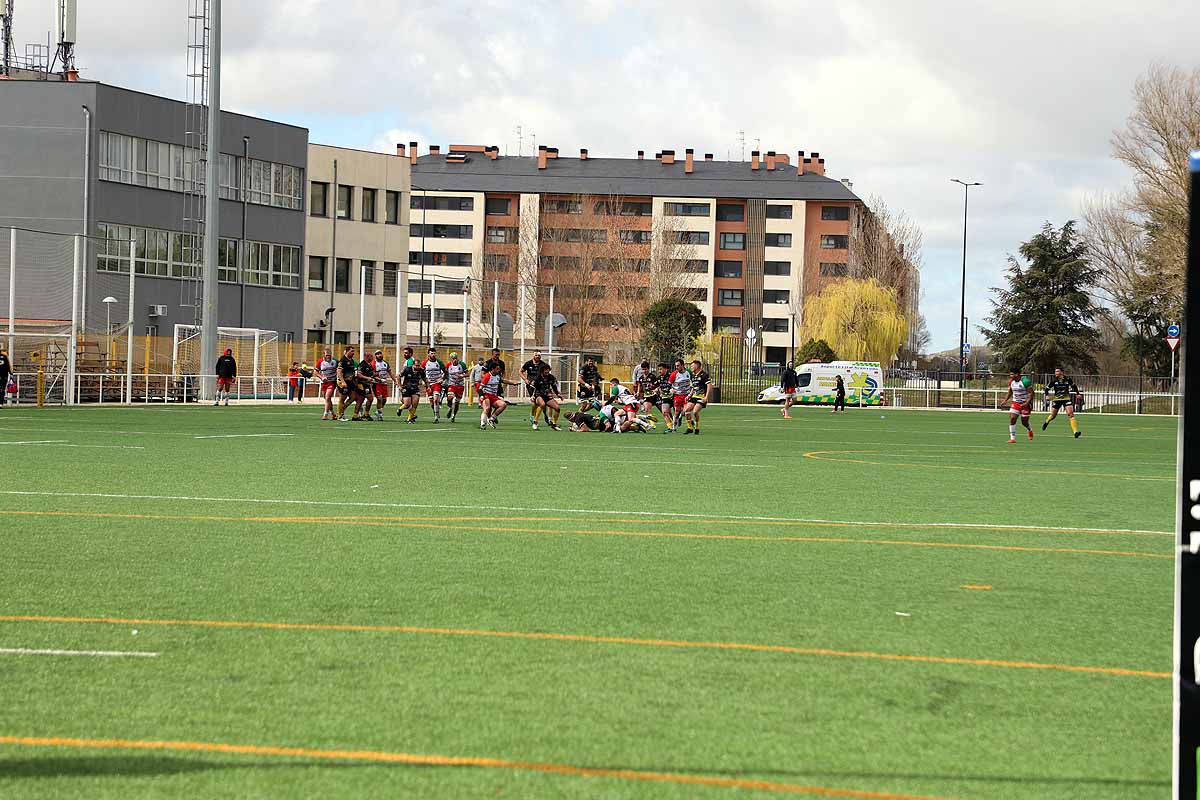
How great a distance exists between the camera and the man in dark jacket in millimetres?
44406

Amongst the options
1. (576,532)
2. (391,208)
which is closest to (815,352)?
(391,208)

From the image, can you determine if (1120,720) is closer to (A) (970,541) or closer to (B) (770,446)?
(A) (970,541)

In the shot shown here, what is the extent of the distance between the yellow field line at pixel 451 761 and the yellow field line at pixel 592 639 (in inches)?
85.6

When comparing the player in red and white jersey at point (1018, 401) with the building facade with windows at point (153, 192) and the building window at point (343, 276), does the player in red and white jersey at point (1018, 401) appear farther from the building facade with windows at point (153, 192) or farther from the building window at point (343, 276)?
the building window at point (343, 276)

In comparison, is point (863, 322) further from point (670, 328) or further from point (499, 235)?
point (499, 235)

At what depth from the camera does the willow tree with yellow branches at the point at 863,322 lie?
88.8 metres

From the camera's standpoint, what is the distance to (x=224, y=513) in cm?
1305

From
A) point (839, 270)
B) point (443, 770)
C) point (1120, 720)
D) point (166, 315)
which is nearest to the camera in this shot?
point (443, 770)

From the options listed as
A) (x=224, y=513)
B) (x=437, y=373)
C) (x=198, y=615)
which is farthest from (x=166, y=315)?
(x=198, y=615)

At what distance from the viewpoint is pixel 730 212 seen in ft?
404

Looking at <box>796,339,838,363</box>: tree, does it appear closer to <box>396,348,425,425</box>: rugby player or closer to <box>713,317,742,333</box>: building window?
<box>713,317,742,333</box>: building window

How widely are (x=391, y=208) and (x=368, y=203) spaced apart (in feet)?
4.72

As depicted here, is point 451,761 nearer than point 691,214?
Yes

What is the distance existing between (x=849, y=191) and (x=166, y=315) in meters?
72.6
